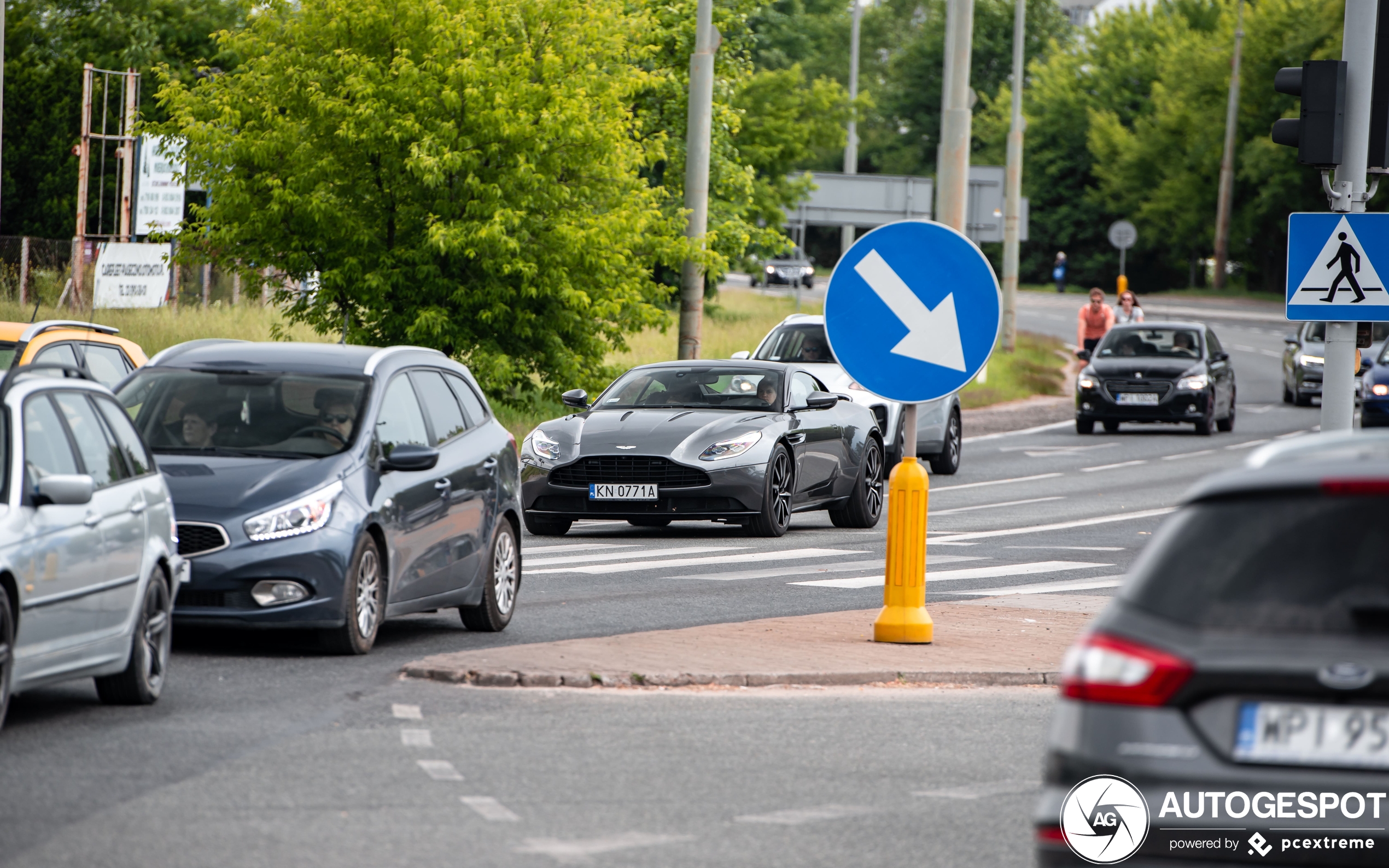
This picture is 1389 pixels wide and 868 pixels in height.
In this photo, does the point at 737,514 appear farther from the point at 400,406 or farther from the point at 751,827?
the point at 751,827

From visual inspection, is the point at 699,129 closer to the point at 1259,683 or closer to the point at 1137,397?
the point at 1137,397

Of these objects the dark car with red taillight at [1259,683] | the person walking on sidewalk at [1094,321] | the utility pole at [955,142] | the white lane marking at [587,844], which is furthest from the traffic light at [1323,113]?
the person walking on sidewalk at [1094,321]

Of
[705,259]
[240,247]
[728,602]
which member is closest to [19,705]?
[728,602]

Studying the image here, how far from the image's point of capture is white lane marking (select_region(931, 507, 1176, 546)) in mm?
17938

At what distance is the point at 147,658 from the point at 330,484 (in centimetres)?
159

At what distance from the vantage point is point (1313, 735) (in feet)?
14.3

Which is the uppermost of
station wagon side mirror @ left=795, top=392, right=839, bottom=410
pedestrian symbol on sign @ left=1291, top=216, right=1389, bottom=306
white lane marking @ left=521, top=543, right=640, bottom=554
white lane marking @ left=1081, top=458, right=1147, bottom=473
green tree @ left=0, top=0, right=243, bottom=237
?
green tree @ left=0, top=0, right=243, bottom=237

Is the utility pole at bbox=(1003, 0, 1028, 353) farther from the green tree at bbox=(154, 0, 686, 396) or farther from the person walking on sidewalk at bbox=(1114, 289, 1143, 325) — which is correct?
the green tree at bbox=(154, 0, 686, 396)

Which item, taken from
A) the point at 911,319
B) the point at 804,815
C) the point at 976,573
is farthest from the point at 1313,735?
the point at 976,573

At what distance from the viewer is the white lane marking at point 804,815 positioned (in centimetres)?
665

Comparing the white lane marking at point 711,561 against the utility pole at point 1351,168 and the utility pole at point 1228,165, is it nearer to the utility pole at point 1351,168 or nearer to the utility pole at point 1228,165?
the utility pole at point 1351,168

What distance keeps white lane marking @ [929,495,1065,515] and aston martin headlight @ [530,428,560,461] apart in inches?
178

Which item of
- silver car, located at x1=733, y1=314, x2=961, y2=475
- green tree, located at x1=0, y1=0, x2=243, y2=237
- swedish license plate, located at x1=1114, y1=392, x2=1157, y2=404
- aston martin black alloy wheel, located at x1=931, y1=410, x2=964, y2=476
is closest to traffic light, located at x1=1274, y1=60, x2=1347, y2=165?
silver car, located at x1=733, y1=314, x2=961, y2=475

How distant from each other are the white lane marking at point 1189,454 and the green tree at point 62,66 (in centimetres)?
2698
